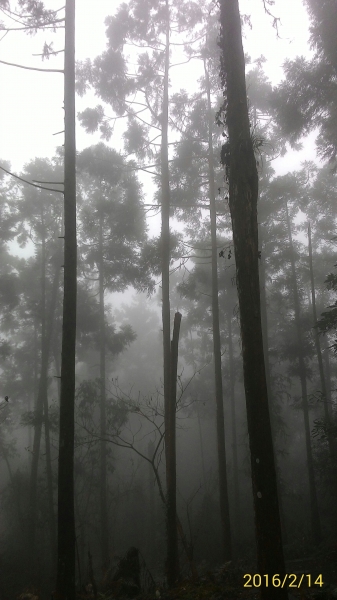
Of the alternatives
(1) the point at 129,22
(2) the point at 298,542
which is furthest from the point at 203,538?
(1) the point at 129,22

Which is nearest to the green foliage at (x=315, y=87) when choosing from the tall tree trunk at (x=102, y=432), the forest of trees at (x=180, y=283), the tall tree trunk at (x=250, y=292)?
the forest of trees at (x=180, y=283)

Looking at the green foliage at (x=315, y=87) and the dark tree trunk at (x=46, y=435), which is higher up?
the green foliage at (x=315, y=87)

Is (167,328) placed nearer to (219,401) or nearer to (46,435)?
(219,401)

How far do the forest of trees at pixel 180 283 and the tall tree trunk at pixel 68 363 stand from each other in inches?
1.3

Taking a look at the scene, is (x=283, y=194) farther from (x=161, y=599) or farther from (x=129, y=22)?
(x=161, y=599)

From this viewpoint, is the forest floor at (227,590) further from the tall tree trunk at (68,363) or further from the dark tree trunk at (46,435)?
the dark tree trunk at (46,435)

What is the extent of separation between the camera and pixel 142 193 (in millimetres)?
15711

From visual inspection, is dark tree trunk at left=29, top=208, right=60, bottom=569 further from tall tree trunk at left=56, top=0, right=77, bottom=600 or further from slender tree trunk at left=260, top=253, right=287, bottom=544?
slender tree trunk at left=260, top=253, right=287, bottom=544

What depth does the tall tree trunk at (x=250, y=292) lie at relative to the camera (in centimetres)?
470

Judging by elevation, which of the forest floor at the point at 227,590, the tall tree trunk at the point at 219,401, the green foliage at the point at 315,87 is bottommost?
the forest floor at the point at 227,590

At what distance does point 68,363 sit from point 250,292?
3948 mm

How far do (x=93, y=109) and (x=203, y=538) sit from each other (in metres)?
19.7

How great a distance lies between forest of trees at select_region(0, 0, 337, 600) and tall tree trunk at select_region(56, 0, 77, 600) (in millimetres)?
33

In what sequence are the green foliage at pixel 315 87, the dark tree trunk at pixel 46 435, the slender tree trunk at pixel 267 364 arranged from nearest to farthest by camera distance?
the green foliage at pixel 315 87
the slender tree trunk at pixel 267 364
the dark tree trunk at pixel 46 435
